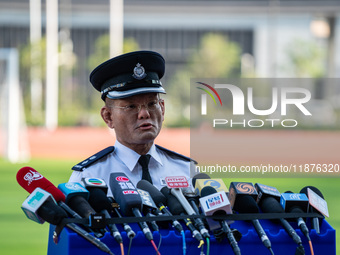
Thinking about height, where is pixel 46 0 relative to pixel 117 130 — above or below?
above

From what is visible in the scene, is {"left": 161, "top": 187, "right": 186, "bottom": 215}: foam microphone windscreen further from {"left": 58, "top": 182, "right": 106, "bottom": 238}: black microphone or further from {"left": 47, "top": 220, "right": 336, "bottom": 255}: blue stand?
{"left": 58, "top": 182, "right": 106, "bottom": 238}: black microphone

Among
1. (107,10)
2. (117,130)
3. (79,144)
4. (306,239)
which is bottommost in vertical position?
(79,144)

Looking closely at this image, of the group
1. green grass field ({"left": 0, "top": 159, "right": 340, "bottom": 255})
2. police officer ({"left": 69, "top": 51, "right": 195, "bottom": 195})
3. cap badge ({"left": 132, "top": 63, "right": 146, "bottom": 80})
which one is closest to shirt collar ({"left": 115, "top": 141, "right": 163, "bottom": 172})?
police officer ({"left": 69, "top": 51, "right": 195, "bottom": 195})

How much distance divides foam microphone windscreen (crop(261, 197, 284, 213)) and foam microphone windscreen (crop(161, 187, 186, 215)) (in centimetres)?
34

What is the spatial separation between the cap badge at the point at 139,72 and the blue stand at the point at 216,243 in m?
1.16

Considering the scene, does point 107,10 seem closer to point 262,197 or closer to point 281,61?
point 281,61

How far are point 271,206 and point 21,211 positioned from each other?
812 cm

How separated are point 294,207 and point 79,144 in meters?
21.8

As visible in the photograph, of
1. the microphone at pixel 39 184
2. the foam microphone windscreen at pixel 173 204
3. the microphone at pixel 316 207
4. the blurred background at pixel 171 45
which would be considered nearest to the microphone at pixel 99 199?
the microphone at pixel 39 184

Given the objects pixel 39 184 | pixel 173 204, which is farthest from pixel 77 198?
pixel 173 204

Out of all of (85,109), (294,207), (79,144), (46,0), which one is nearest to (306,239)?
(294,207)

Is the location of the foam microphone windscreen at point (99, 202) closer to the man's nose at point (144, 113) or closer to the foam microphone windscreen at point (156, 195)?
the foam microphone windscreen at point (156, 195)

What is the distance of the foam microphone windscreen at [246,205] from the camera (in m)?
2.71

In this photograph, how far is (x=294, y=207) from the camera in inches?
108
